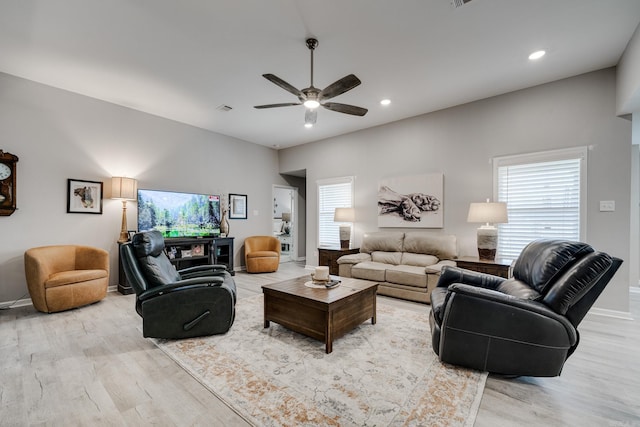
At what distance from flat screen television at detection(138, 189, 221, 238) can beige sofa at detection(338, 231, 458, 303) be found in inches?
109

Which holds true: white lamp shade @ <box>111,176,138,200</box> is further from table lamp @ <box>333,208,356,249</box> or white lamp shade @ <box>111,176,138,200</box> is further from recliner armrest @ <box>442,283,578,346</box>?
recliner armrest @ <box>442,283,578,346</box>

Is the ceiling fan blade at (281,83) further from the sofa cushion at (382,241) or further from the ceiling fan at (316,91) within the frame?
the sofa cushion at (382,241)

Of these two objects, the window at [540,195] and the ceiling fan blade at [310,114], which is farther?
the window at [540,195]

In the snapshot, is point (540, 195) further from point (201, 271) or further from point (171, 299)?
point (171, 299)

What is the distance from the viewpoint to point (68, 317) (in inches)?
128

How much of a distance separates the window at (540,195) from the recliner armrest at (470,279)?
1527 millimetres

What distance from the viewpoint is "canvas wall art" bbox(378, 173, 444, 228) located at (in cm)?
457

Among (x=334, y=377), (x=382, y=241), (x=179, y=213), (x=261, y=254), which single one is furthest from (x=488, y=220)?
(x=179, y=213)

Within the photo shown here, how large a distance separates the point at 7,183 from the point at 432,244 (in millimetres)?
5860

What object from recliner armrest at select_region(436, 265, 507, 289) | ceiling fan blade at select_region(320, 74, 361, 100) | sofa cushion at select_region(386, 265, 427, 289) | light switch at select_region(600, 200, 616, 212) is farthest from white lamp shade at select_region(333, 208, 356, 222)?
light switch at select_region(600, 200, 616, 212)

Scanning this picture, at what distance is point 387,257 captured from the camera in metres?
4.59

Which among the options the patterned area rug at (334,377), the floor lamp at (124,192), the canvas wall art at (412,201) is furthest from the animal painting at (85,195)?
the canvas wall art at (412,201)

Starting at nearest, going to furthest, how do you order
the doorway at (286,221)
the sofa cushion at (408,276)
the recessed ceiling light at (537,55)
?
the recessed ceiling light at (537,55) → the sofa cushion at (408,276) → the doorway at (286,221)

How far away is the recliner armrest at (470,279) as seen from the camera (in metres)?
2.69
